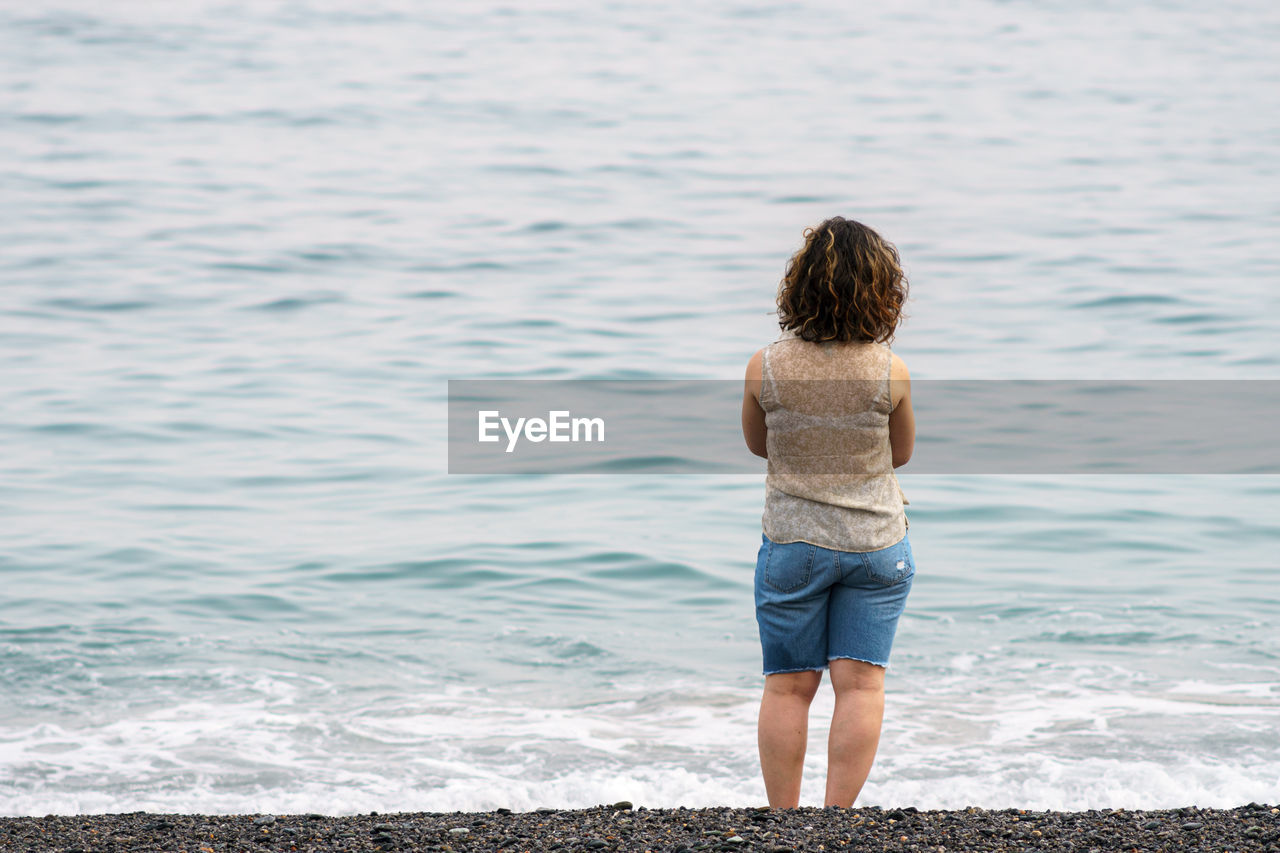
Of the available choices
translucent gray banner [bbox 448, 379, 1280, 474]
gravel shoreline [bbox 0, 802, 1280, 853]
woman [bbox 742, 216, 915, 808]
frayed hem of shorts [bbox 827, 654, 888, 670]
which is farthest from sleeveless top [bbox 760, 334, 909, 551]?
translucent gray banner [bbox 448, 379, 1280, 474]

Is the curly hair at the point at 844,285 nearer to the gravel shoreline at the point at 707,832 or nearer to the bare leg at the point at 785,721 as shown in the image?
the bare leg at the point at 785,721

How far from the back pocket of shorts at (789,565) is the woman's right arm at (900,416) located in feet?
1.16

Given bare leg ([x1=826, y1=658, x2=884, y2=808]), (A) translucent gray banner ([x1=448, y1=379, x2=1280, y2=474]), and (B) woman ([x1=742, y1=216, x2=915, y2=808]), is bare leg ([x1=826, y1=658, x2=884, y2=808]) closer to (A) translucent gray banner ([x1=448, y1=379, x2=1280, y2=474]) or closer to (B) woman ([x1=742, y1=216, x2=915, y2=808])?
(B) woman ([x1=742, y1=216, x2=915, y2=808])

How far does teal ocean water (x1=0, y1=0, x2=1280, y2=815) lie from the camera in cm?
589

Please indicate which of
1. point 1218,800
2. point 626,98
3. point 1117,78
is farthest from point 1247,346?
point 1117,78

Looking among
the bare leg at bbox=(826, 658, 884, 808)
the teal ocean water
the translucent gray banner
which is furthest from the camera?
the translucent gray banner

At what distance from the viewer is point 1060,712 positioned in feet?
20.1

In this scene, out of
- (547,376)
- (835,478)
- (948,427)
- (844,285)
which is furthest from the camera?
(547,376)

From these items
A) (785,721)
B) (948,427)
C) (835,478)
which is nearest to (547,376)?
(948,427)

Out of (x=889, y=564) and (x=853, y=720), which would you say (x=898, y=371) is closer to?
(x=889, y=564)

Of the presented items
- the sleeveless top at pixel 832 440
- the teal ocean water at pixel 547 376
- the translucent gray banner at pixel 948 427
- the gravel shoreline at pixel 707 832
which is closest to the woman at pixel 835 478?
the sleeveless top at pixel 832 440

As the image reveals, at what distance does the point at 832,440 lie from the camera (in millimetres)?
3641

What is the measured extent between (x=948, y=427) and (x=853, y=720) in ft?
26.0

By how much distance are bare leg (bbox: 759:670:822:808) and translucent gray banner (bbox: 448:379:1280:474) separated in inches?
259
